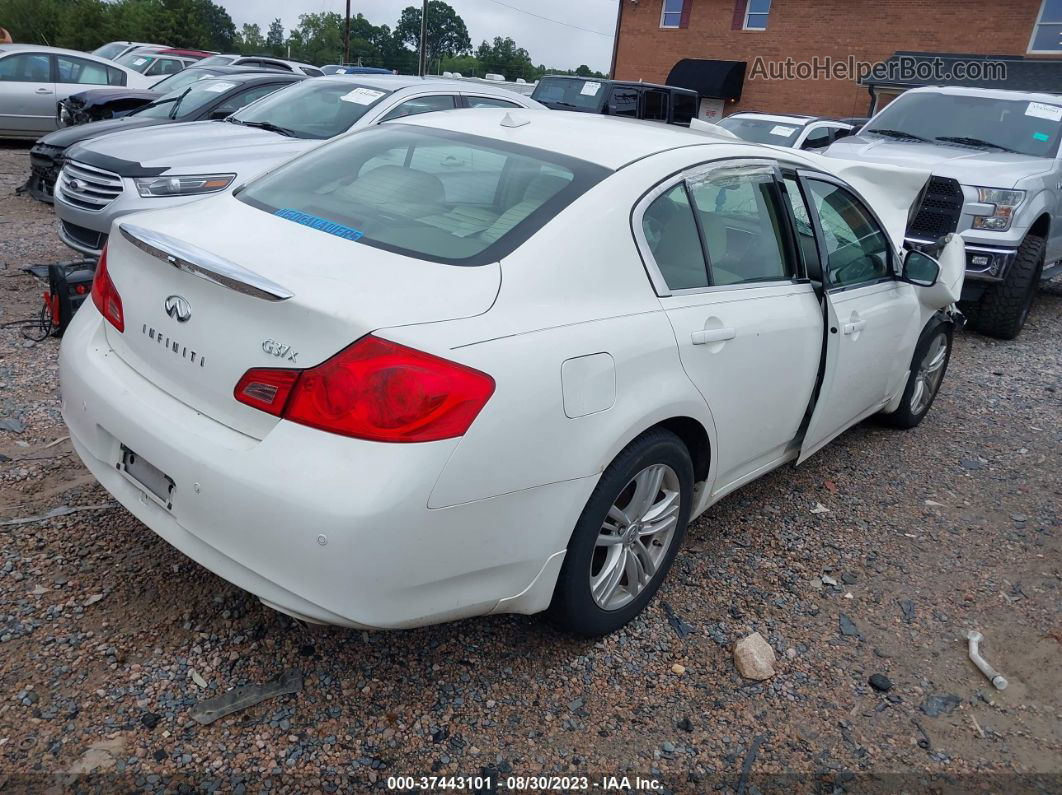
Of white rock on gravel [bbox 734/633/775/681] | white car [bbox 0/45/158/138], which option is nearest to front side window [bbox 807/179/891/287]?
white rock on gravel [bbox 734/633/775/681]

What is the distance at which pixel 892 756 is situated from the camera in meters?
2.47

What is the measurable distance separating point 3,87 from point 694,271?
12962 mm

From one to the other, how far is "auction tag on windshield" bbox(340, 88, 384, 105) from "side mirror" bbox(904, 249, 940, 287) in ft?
14.8

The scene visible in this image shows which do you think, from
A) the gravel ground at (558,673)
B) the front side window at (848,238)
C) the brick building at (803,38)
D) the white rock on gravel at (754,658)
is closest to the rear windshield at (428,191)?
the gravel ground at (558,673)

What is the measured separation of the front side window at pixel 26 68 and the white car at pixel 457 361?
38.1 feet

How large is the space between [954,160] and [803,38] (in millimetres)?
23039

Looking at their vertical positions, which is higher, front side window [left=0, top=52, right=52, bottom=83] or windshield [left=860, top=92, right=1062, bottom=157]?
windshield [left=860, top=92, right=1062, bottom=157]

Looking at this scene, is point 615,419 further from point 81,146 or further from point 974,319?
point 974,319

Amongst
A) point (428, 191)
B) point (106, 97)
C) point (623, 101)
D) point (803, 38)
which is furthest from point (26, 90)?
point (803, 38)

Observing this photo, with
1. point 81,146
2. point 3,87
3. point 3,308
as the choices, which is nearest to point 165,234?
point 3,308

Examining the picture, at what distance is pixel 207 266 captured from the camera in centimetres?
217

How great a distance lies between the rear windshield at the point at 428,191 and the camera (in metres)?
2.43

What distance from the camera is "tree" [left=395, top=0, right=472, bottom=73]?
92625mm

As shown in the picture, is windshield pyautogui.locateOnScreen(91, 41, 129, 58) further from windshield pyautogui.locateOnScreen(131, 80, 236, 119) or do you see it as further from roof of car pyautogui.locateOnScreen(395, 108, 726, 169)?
roof of car pyautogui.locateOnScreen(395, 108, 726, 169)
